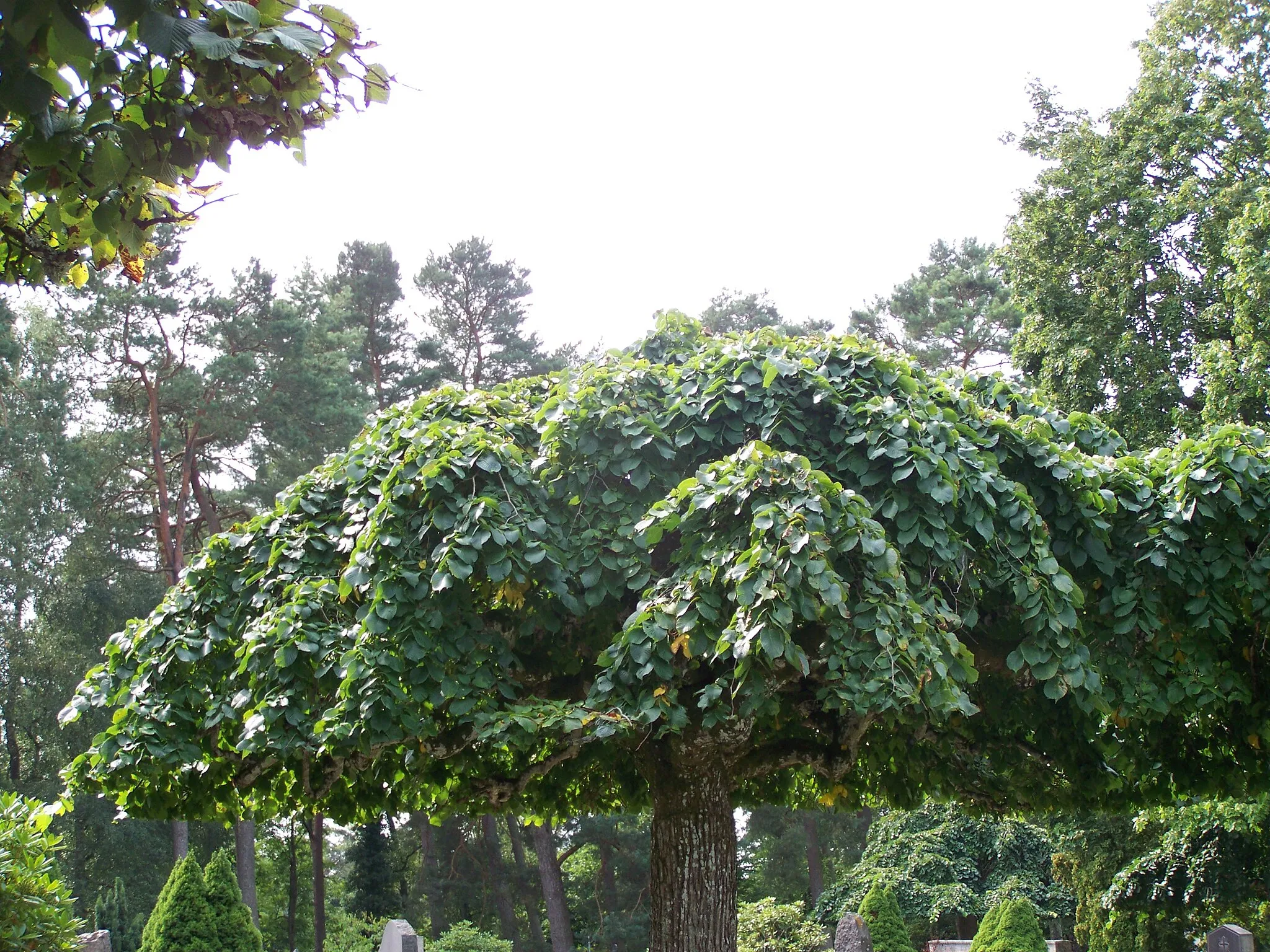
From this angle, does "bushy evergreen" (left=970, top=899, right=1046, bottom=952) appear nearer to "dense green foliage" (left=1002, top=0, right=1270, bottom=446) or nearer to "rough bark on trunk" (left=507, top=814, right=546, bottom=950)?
"dense green foliage" (left=1002, top=0, right=1270, bottom=446)

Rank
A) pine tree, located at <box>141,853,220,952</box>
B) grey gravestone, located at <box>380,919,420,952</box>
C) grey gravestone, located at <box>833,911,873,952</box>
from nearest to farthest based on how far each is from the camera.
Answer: grey gravestone, located at <box>380,919,420,952</box> < pine tree, located at <box>141,853,220,952</box> < grey gravestone, located at <box>833,911,873,952</box>

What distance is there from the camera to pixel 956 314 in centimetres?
2969

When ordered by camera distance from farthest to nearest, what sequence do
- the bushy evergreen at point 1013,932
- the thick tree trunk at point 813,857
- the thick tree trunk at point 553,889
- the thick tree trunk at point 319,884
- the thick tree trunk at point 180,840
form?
the thick tree trunk at point 813,857
the thick tree trunk at point 553,889
the thick tree trunk at point 180,840
the thick tree trunk at point 319,884
the bushy evergreen at point 1013,932

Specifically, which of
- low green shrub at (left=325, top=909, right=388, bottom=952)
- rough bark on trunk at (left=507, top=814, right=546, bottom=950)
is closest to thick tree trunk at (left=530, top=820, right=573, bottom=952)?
rough bark on trunk at (left=507, top=814, right=546, bottom=950)

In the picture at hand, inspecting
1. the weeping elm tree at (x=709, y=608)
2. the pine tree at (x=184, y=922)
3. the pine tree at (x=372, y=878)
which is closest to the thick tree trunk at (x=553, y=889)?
the pine tree at (x=372, y=878)

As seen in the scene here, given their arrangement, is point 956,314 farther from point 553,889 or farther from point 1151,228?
point 553,889

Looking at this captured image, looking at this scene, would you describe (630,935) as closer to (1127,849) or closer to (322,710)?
(1127,849)

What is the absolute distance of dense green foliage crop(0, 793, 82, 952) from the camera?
492 centimetres

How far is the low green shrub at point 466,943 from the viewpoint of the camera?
18516mm

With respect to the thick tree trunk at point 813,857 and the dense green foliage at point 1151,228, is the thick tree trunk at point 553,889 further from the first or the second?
the dense green foliage at point 1151,228

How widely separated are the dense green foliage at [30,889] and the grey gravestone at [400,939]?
23.7ft

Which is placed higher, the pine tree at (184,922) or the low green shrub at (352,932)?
the pine tree at (184,922)

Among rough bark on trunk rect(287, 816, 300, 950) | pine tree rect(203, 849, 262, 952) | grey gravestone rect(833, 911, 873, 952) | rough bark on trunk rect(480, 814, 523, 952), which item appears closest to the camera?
pine tree rect(203, 849, 262, 952)

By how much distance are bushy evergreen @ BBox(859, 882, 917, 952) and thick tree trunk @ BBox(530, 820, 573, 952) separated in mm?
10436
